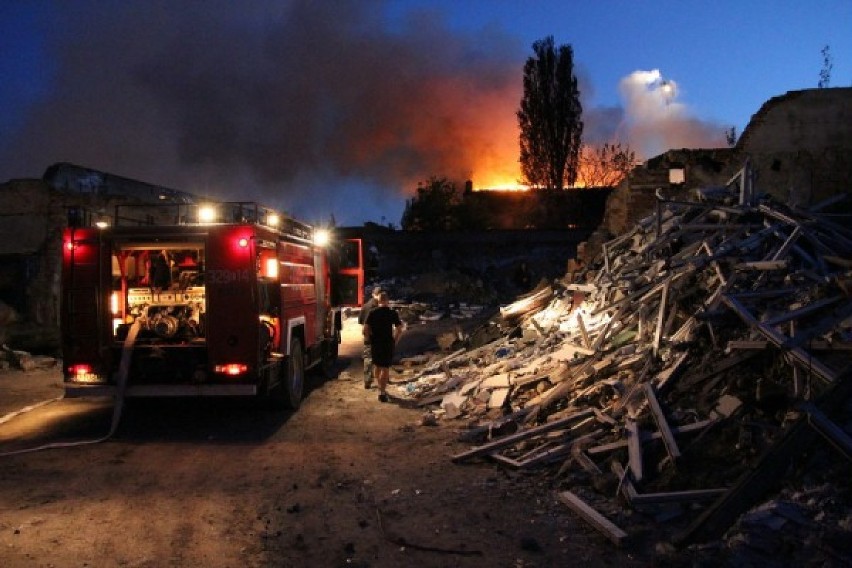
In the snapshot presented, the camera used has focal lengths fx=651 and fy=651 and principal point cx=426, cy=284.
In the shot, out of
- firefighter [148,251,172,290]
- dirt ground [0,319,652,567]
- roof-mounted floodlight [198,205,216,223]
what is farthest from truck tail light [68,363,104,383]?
roof-mounted floodlight [198,205,216,223]

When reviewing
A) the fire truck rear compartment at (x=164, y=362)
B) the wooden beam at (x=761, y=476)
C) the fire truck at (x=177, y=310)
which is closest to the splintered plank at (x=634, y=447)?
the wooden beam at (x=761, y=476)

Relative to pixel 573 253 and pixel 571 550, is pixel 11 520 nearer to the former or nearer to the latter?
pixel 571 550

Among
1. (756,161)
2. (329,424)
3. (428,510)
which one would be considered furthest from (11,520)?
(756,161)

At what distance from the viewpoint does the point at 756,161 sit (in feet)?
59.8

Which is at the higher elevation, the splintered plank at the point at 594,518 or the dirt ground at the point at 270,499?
the splintered plank at the point at 594,518

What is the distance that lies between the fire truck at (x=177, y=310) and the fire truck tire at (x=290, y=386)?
72 mm

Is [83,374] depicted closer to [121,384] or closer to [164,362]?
[121,384]

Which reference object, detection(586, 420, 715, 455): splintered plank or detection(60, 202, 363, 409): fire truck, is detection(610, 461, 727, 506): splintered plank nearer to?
detection(586, 420, 715, 455): splintered plank

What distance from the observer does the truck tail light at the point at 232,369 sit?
27.7 ft

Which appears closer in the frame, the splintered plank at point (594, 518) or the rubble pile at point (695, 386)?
the splintered plank at point (594, 518)

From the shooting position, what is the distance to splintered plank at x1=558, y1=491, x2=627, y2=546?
4.75 m

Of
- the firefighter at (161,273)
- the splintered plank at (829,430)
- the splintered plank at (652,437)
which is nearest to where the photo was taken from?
the splintered plank at (829,430)

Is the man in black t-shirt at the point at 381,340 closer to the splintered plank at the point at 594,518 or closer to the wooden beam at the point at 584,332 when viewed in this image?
the wooden beam at the point at 584,332

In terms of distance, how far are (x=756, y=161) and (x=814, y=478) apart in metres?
15.6
